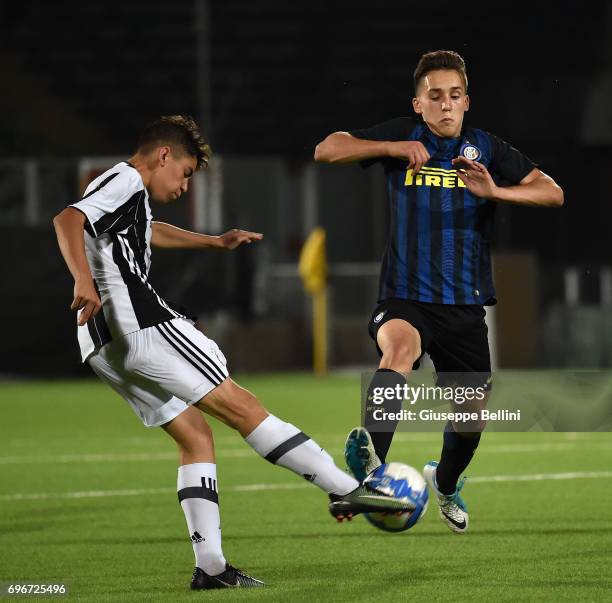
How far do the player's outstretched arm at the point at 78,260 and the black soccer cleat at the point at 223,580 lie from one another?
109cm

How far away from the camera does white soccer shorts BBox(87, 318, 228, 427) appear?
5.43 meters

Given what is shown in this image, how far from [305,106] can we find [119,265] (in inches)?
819

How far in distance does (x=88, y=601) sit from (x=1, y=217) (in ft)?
63.2

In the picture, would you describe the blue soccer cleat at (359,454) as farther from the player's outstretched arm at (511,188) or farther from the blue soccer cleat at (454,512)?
the blue soccer cleat at (454,512)

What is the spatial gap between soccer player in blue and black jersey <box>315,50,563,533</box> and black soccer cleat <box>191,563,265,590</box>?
4.10 feet

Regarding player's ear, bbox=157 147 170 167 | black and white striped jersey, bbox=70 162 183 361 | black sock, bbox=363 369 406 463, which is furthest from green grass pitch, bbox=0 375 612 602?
player's ear, bbox=157 147 170 167

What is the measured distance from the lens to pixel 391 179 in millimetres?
6516

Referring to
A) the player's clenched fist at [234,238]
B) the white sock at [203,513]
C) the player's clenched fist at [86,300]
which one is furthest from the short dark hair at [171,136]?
the white sock at [203,513]

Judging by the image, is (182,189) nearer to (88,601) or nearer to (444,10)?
(88,601)

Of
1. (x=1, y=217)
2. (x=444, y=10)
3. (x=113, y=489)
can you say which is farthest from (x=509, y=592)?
(x=444, y=10)

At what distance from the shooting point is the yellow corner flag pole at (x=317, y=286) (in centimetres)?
2061

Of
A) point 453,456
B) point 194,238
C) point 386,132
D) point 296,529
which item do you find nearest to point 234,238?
point 194,238

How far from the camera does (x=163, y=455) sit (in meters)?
11.1

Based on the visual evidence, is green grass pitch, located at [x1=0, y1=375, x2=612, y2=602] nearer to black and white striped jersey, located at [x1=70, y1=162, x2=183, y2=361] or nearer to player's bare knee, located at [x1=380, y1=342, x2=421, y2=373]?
player's bare knee, located at [x1=380, y1=342, x2=421, y2=373]
